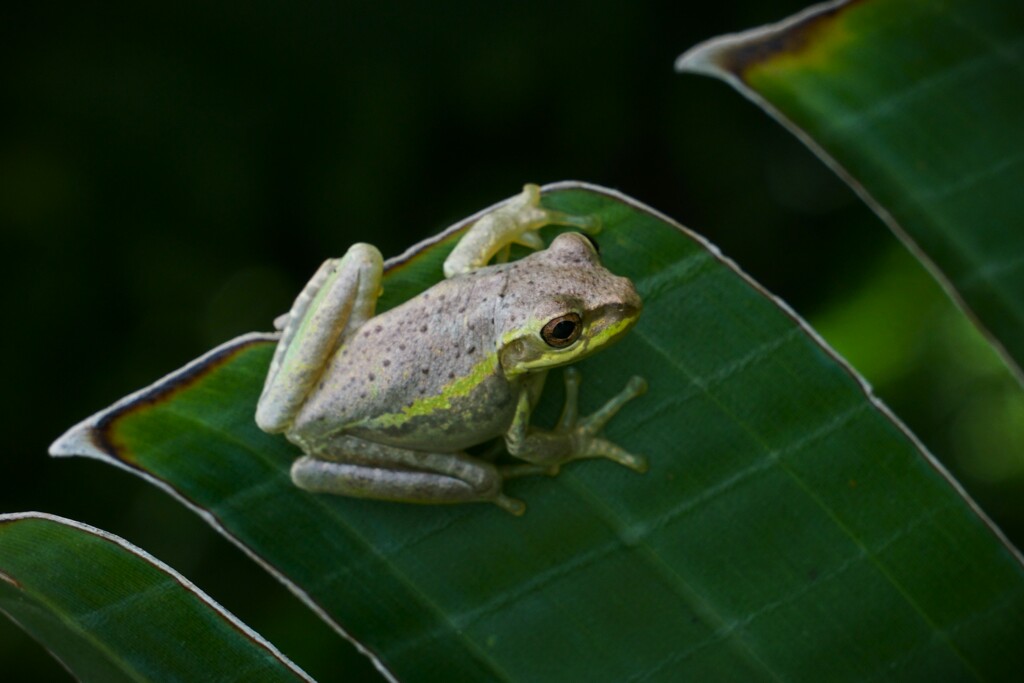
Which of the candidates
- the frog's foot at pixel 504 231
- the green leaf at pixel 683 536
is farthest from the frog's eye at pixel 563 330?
the frog's foot at pixel 504 231

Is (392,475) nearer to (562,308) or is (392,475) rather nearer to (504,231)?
(562,308)

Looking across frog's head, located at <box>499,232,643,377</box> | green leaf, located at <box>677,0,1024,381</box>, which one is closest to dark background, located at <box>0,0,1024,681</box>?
green leaf, located at <box>677,0,1024,381</box>

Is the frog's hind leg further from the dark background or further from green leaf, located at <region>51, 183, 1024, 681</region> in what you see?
the dark background

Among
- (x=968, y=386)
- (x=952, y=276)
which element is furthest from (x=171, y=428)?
Answer: (x=968, y=386)

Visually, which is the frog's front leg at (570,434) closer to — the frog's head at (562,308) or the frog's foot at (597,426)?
the frog's foot at (597,426)

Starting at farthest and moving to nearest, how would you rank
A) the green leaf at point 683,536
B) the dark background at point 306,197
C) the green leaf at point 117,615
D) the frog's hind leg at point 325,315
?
the dark background at point 306,197, the frog's hind leg at point 325,315, the green leaf at point 683,536, the green leaf at point 117,615
